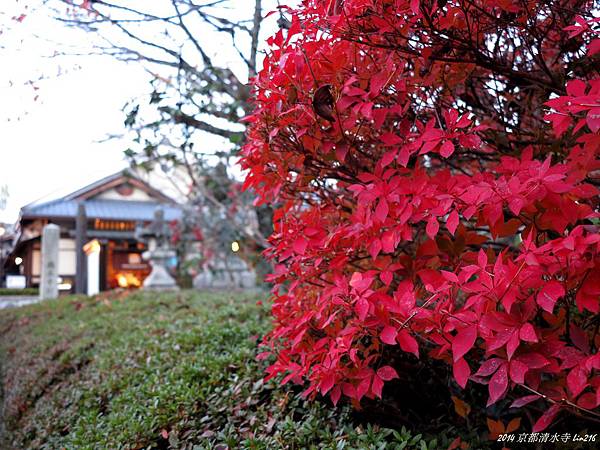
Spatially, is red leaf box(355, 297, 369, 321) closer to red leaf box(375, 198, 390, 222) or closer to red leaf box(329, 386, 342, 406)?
red leaf box(375, 198, 390, 222)

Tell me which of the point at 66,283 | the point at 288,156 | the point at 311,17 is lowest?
the point at 66,283

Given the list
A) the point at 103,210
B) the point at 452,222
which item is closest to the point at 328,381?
the point at 452,222

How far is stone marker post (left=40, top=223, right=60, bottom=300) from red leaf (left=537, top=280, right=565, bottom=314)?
49.1 ft

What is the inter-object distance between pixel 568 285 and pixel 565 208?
0.79ft

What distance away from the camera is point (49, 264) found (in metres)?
14.3

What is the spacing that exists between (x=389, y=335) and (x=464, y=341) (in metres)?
0.25

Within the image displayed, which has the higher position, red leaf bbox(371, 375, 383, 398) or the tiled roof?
the tiled roof

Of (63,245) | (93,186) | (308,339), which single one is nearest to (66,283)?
(63,245)

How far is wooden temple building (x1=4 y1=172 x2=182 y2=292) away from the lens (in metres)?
21.9

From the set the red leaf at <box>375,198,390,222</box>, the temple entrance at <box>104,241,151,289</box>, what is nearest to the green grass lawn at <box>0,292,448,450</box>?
the red leaf at <box>375,198,390,222</box>

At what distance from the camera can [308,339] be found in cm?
209

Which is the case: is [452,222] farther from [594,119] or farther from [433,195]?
[594,119]

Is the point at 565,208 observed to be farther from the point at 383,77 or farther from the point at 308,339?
the point at 308,339

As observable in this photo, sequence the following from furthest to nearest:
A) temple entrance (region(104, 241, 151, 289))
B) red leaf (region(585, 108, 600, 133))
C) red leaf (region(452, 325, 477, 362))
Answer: temple entrance (region(104, 241, 151, 289)), red leaf (region(452, 325, 477, 362)), red leaf (region(585, 108, 600, 133))
